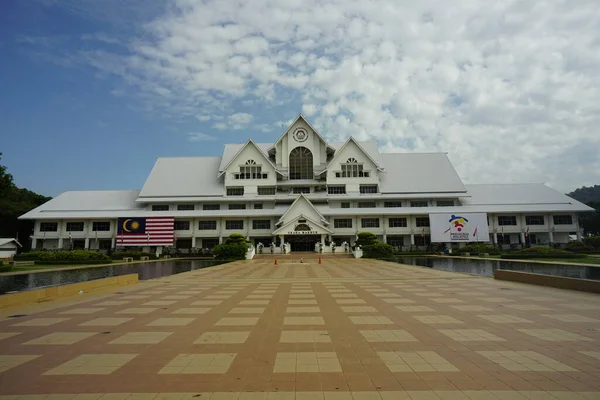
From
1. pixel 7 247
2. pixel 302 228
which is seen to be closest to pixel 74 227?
Result: pixel 7 247

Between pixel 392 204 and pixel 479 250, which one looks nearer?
pixel 479 250

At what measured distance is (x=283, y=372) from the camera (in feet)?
17.5

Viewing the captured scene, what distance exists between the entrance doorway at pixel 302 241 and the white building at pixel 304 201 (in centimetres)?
14

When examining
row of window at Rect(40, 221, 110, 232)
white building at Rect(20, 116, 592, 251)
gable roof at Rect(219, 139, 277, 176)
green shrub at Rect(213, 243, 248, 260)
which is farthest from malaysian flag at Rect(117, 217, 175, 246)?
green shrub at Rect(213, 243, 248, 260)

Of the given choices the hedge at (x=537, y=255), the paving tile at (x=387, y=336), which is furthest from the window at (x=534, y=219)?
the paving tile at (x=387, y=336)

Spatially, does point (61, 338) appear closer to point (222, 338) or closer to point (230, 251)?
point (222, 338)

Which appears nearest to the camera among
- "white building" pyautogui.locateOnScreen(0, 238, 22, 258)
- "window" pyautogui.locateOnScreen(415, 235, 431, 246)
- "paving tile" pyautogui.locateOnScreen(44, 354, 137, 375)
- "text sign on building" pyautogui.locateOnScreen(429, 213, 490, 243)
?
"paving tile" pyautogui.locateOnScreen(44, 354, 137, 375)

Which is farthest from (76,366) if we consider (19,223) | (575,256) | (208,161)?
(19,223)

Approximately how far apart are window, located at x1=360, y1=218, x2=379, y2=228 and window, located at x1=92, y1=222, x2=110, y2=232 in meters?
35.2

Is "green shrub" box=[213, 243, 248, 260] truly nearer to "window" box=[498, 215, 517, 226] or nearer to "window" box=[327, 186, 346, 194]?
"window" box=[327, 186, 346, 194]

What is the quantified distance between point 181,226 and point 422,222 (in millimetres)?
33540

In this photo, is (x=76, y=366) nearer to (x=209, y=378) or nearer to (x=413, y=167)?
(x=209, y=378)

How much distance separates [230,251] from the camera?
37594 mm

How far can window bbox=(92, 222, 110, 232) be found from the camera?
48344 mm
